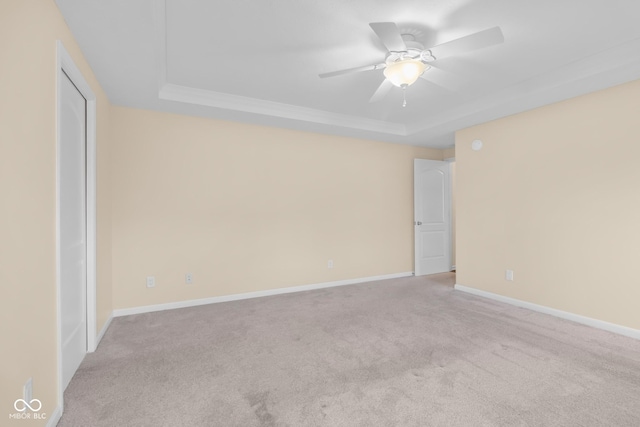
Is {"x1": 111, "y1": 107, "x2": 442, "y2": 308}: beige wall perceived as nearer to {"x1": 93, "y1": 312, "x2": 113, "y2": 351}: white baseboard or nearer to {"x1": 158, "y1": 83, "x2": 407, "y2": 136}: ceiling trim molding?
{"x1": 93, "y1": 312, "x2": 113, "y2": 351}: white baseboard

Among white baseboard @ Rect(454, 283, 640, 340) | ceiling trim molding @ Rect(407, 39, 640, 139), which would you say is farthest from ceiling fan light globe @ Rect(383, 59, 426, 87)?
white baseboard @ Rect(454, 283, 640, 340)

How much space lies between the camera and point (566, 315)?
3.15 metres

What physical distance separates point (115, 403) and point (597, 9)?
3.94m

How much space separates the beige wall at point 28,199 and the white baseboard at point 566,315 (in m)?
4.29

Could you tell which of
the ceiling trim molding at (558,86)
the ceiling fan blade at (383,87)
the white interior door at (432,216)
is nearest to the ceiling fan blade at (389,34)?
the ceiling fan blade at (383,87)

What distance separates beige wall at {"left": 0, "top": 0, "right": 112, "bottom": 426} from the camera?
1183mm

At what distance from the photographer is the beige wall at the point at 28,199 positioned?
1.18 metres

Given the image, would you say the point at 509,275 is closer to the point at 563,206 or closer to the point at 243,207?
the point at 563,206

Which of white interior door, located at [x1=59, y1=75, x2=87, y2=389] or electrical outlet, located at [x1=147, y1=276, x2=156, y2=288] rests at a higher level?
white interior door, located at [x1=59, y1=75, x2=87, y2=389]

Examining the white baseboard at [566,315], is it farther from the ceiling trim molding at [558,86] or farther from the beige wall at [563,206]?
the ceiling trim molding at [558,86]

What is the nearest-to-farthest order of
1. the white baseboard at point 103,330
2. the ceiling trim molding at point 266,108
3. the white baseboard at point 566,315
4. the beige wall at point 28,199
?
the beige wall at point 28,199, the white baseboard at point 103,330, the white baseboard at point 566,315, the ceiling trim molding at point 266,108

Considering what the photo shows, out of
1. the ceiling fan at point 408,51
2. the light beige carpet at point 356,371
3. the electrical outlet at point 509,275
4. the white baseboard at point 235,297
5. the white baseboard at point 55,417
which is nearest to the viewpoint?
the white baseboard at point 55,417

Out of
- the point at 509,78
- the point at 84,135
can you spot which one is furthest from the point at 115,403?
the point at 509,78

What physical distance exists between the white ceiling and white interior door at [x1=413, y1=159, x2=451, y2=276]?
61.7 inches
